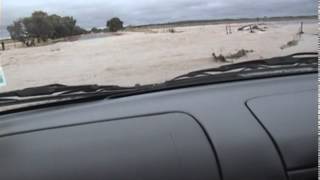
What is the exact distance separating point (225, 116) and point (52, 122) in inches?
26.3

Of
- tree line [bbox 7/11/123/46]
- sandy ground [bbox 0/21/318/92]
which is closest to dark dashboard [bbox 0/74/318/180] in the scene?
sandy ground [bbox 0/21/318/92]

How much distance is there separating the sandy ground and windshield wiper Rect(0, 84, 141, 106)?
4 centimetres

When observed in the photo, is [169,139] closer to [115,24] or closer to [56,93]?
[56,93]

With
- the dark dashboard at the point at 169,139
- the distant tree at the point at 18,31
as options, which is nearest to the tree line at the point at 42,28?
the distant tree at the point at 18,31

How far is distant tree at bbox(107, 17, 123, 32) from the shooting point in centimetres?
297

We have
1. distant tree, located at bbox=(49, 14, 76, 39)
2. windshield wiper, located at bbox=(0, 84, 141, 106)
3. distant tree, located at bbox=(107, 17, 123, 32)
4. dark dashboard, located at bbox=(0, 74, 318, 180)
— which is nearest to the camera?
dark dashboard, located at bbox=(0, 74, 318, 180)

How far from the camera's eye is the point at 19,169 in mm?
2131

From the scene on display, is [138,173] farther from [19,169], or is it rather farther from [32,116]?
[32,116]

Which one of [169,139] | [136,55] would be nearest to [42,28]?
[136,55]

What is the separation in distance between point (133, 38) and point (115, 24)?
0.38 ft

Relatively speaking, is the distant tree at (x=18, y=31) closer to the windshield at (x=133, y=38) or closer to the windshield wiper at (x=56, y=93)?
the windshield at (x=133, y=38)

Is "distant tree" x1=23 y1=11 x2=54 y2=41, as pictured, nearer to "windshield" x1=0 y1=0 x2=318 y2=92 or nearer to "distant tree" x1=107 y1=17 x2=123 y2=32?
"windshield" x1=0 y1=0 x2=318 y2=92

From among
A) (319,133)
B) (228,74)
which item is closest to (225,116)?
(319,133)

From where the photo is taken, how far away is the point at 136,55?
304cm
